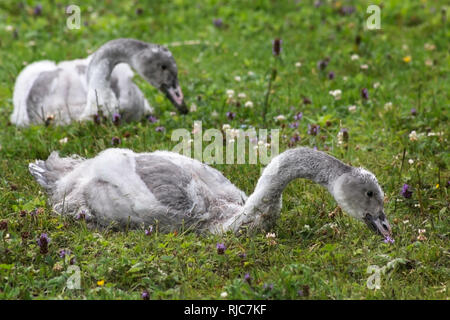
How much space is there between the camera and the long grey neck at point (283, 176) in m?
5.55

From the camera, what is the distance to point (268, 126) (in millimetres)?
7656

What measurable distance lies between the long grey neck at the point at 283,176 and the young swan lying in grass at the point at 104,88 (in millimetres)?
2663

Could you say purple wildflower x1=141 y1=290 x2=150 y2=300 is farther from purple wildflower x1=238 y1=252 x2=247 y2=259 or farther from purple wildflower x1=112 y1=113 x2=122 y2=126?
purple wildflower x1=112 y1=113 x2=122 y2=126

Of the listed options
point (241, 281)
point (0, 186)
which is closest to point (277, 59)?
point (0, 186)

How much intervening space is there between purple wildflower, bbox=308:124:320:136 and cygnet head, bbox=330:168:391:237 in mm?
1696

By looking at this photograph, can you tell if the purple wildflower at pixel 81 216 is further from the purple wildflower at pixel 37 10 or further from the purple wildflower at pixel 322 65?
the purple wildflower at pixel 37 10

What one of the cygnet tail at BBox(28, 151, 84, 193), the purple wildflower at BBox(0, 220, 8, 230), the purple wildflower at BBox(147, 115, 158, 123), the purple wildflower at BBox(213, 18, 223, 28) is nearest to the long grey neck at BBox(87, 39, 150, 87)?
the purple wildflower at BBox(147, 115, 158, 123)

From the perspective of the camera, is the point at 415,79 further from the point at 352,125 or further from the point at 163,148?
the point at 163,148

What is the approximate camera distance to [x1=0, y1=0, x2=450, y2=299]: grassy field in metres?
4.94

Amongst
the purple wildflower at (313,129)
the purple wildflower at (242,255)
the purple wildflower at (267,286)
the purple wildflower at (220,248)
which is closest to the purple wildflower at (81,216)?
the purple wildflower at (220,248)

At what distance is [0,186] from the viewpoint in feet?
20.9

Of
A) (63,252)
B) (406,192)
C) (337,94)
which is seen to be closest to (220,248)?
(63,252)

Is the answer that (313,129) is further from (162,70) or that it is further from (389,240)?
(389,240)
